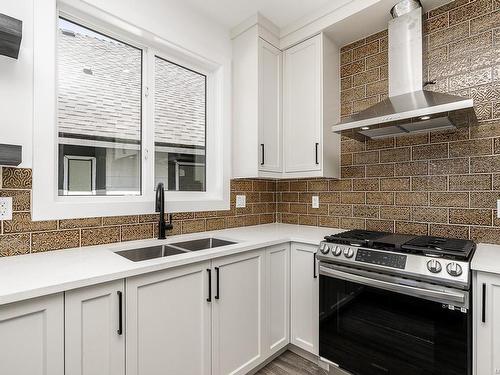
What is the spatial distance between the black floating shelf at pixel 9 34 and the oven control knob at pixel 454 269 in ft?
7.89

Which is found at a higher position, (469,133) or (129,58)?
(129,58)

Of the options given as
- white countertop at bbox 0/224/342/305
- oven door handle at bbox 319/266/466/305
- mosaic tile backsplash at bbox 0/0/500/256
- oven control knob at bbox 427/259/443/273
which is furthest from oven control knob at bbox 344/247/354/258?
mosaic tile backsplash at bbox 0/0/500/256

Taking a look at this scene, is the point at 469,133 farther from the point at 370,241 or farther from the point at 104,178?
the point at 104,178

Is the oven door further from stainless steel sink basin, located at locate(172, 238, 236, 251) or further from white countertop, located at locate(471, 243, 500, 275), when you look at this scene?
stainless steel sink basin, located at locate(172, 238, 236, 251)

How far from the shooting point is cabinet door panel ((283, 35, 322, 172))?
2.44 metres

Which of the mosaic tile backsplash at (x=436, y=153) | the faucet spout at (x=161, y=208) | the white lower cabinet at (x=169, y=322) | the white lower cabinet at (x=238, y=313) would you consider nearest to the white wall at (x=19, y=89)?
the faucet spout at (x=161, y=208)

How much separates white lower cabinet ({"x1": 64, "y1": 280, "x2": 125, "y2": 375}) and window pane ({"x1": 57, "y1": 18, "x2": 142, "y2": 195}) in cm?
88

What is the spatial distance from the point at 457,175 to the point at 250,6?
6.78 ft

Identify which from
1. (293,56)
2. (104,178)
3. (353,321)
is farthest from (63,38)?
(353,321)

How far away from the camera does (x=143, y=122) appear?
7.00ft

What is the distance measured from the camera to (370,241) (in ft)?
5.81

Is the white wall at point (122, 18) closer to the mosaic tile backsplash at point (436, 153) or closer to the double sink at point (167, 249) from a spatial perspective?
the double sink at point (167, 249)

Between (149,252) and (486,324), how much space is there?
196cm

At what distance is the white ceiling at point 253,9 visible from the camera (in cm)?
222
